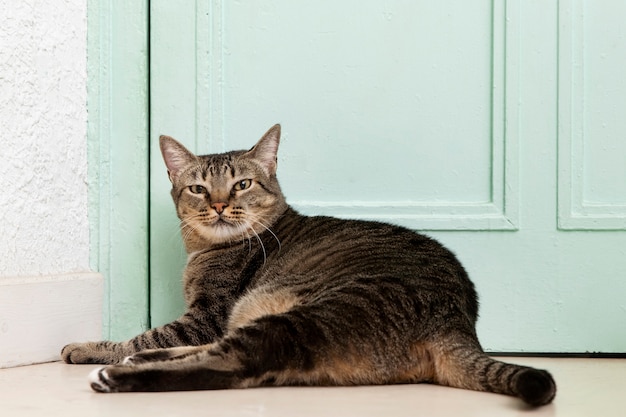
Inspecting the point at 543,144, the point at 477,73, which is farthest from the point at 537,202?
the point at 477,73

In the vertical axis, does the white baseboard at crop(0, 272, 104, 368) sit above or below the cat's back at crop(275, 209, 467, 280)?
below

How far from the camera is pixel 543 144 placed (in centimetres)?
252

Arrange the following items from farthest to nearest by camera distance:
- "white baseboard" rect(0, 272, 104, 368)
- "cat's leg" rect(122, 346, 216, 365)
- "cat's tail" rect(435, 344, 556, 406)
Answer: "white baseboard" rect(0, 272, 104, 368)
"cat's leg" rect(122, 346, 216, 365)
"cat's tail" rect(435, 344, 556, 406)

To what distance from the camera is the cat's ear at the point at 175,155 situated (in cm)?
247

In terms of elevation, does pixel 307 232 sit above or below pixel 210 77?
below

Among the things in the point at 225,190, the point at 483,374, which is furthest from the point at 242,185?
the point at 483,374

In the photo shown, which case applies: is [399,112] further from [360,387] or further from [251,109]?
[360,387]

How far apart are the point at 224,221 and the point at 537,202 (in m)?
1.00

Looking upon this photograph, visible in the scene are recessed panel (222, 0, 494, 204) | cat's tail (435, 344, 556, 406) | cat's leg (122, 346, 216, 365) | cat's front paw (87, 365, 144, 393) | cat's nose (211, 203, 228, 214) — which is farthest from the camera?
recessed panel (222, 0, 494, 204)

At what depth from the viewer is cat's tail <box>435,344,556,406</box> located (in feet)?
5.22

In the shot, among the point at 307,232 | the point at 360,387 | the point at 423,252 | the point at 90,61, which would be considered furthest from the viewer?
the point at 90,61

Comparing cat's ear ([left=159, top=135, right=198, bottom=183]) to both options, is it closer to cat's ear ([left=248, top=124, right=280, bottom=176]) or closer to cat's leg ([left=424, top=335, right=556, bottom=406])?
cat's ear ([left=248, top=124, right=280, bottom=176])

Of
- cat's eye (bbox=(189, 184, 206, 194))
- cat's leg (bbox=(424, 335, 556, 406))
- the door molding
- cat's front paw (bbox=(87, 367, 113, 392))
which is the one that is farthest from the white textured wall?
cat's leg (bbox=(424, 335, 556, 406))

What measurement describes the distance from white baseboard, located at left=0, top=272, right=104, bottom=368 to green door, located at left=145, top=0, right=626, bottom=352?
0.24 metres
